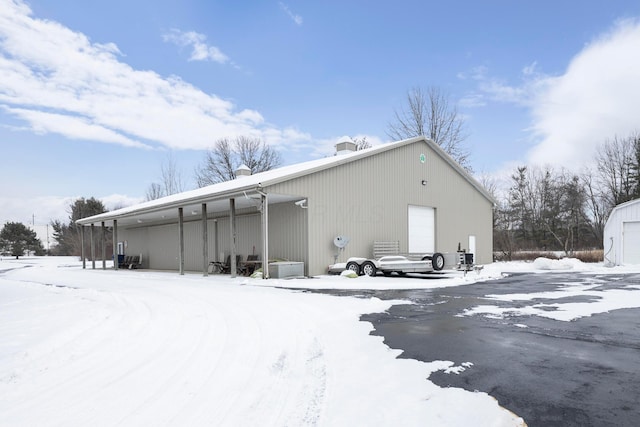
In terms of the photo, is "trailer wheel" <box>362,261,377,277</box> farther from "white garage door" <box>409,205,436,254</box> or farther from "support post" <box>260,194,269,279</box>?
"white garage door" <box>409,205,436,254</box>

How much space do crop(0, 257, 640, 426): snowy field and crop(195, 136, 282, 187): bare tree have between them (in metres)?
34.7

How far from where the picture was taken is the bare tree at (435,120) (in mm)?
29953

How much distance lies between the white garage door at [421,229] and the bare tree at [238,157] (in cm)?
2506

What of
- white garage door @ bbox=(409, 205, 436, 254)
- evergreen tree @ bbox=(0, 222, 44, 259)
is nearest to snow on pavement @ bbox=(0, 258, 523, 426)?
white garage door @ bbox=(409, 205, 436, 254)

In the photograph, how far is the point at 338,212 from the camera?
14.7 metres

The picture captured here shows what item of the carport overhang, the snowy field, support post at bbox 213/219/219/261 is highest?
the carport overhang

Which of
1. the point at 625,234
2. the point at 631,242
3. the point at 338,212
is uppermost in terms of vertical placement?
the point at 338,212

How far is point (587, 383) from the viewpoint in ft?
10.9

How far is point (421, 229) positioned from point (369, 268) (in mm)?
5249

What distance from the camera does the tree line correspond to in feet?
110

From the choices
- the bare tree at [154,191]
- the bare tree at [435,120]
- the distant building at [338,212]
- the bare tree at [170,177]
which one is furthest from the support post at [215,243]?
the bare tree at [154,191]

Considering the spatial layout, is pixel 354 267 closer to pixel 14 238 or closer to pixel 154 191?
pixel 154 191

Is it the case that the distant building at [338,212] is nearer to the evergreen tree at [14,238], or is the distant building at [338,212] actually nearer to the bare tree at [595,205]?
the bare tree at [595,205]

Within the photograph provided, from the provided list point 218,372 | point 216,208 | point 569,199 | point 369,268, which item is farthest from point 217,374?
point 569,199
